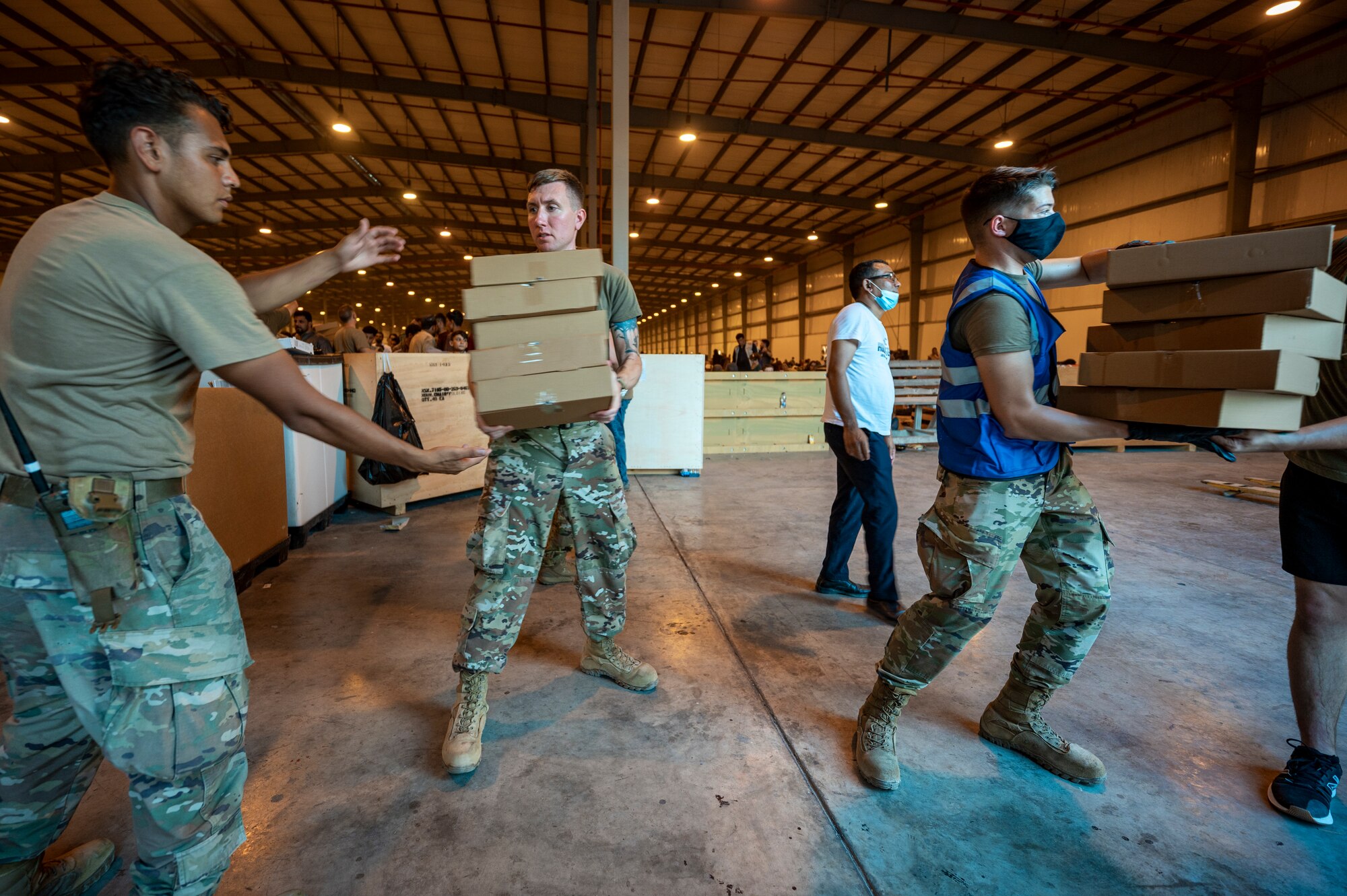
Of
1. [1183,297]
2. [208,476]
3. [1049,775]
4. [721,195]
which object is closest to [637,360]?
[1183,297]

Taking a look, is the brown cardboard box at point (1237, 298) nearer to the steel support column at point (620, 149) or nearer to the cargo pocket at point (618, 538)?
the cargo pocket at point (618, 538)

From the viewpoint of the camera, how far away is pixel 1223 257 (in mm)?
1437

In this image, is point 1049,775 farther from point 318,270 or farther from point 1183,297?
point 318,270

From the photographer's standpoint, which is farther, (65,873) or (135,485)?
(65,873)

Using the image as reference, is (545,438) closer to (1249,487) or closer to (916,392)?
(1249,487)

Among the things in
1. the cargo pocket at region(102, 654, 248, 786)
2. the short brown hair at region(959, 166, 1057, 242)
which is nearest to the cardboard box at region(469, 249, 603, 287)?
the short brown hair at region(959, 166, 1057, 242)

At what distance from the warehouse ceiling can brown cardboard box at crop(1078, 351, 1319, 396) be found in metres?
9.08

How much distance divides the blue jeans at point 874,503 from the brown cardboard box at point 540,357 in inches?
71.5

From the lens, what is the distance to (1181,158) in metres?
11.3

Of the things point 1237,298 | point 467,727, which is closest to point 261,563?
point 467,727

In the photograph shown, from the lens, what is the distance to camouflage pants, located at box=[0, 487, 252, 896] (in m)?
1.11

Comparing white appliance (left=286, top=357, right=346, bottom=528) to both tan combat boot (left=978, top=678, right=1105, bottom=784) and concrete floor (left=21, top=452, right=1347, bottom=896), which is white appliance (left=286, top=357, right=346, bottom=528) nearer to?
concrete floor (left=21, top=452, right=1347, bottom=896)

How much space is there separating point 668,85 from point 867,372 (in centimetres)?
1110

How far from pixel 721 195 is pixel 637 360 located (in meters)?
17.9
